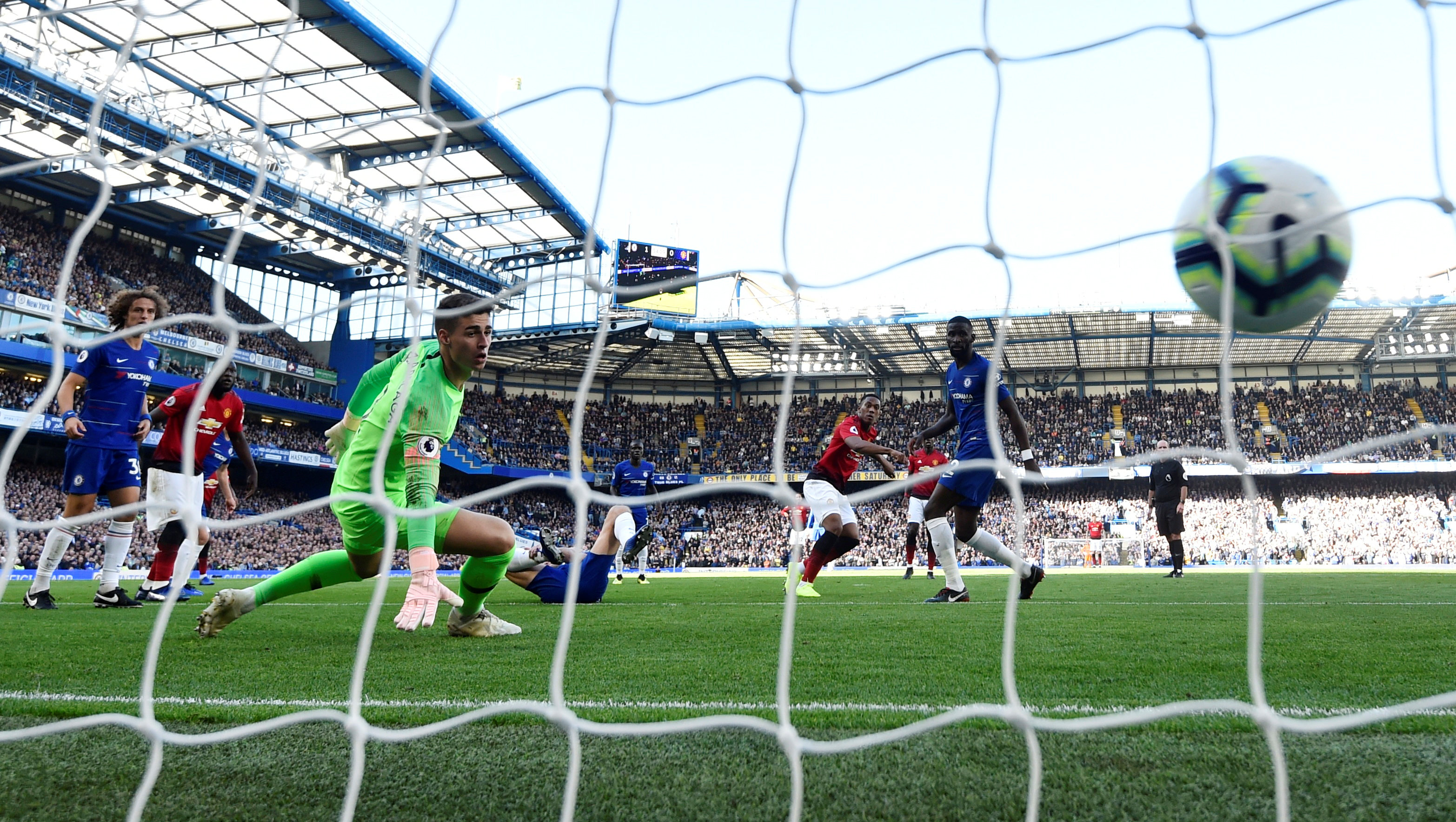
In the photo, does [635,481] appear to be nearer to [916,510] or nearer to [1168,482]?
[916,510]

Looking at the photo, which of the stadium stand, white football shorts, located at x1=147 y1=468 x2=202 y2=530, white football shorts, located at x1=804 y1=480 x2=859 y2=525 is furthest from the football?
the stadium stand

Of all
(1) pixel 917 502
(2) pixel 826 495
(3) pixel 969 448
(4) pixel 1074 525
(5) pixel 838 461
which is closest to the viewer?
(3) pixel 969 448

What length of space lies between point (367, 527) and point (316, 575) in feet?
1.86

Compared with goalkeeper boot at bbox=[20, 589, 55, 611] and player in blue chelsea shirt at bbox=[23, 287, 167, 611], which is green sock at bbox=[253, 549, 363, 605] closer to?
player in blue chelsea shirt at bbox=[23, 287, 167, 611]

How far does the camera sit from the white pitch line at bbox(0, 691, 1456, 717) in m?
2.26

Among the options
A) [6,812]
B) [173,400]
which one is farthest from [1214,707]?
[173,400]

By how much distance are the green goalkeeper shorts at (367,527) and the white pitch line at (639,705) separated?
106 centimetres

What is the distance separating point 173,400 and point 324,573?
9.55 feet

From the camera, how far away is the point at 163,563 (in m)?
6.33

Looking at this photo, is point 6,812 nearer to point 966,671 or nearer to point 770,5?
point 966,671

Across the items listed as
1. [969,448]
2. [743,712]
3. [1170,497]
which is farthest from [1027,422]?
[743,712]

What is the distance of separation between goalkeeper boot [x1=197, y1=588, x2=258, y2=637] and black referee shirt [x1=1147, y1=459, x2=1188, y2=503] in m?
9.44

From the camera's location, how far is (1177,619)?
4695mm

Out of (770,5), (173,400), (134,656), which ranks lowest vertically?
(134,656)
